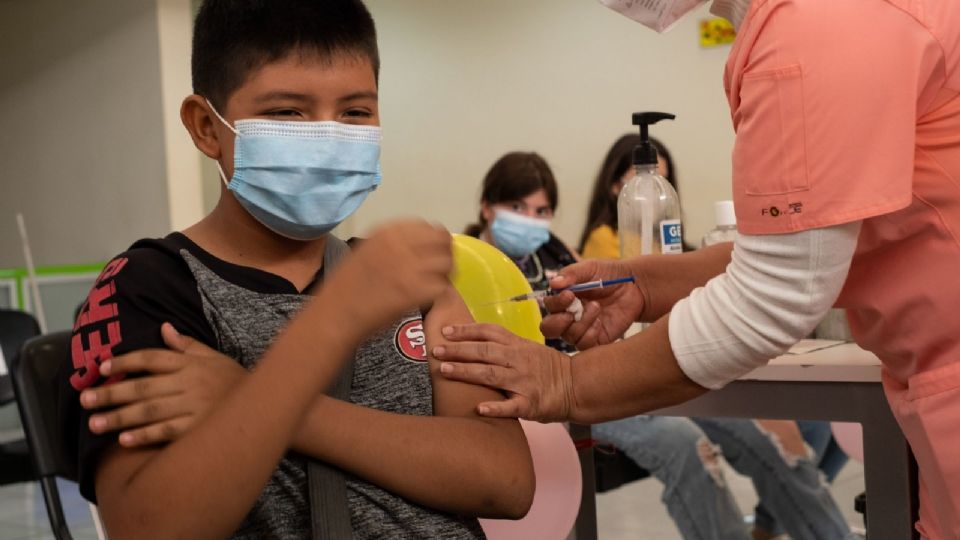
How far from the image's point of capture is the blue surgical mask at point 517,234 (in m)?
3.45

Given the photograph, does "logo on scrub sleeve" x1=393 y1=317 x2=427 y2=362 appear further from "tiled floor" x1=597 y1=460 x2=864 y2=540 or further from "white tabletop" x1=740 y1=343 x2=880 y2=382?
"tiled floor" x1=597 y1=460 x2=864 y2=540

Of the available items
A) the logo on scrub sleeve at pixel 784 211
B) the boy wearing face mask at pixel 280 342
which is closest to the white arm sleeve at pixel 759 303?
the logo on scrub sleeve at pixel 784 211

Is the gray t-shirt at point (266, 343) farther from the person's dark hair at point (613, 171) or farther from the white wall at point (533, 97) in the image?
the white wall at point (533, 97)

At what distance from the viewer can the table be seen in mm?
1431

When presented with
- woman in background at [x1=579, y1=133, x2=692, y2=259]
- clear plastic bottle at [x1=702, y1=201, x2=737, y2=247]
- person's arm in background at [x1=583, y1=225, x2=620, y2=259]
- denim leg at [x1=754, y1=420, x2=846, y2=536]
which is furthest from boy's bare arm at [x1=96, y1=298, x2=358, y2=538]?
woman in background at [x1=579, y1=133, x2=692, y2=259]

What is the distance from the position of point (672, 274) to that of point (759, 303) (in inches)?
18.9

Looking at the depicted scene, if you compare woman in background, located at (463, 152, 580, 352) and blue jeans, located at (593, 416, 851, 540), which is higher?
woman in background, located at (463, 152, 580, 352)

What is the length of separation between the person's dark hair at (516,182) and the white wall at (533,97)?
1599 millimetres

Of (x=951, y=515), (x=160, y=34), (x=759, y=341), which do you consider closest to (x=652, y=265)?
(x=759, y=341)

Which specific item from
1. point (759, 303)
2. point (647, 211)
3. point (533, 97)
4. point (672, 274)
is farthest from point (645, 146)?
point (533, 97)

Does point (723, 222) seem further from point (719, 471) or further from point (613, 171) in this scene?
point (613, 171)

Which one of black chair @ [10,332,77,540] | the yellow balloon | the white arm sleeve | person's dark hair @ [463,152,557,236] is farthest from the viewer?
person's dark hair @ [463,152,557,236]

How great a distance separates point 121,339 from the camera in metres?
1.00

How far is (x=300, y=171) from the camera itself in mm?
1160
